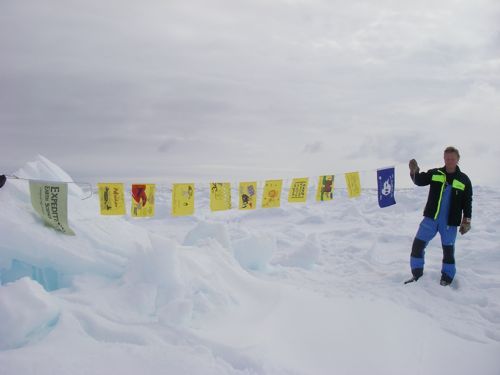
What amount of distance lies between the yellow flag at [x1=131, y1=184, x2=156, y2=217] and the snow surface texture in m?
3.34

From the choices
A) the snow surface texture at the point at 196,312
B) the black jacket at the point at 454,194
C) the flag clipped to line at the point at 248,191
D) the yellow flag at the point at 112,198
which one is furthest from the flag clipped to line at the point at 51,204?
the flag clipped to line at the point at 248,191

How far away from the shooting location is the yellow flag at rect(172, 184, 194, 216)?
10070 mm

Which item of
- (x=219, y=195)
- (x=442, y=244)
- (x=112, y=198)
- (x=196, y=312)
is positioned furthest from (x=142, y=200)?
(x=442, y=244)

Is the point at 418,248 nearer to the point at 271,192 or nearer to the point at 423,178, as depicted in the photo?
the point at 423,178

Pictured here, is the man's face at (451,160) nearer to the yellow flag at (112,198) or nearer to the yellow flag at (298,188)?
the yellow flag at (298,188)

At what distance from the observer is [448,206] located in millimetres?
5586

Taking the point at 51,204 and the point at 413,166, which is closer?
the point at 51,204

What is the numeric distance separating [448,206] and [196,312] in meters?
3.84

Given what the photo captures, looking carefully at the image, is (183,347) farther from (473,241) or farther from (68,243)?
(473,241)

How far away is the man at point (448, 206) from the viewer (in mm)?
5562

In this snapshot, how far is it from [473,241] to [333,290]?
23.9 ft

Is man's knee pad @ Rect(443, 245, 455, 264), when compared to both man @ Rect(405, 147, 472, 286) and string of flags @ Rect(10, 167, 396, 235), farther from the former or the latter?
string of flags @ Rect(10, 167, 396, 235)

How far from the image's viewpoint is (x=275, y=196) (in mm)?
10898

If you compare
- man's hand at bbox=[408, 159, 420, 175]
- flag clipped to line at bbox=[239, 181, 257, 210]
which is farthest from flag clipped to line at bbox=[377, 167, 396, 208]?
flag clipped to line at bbox=[239, 181, 257, 210]
